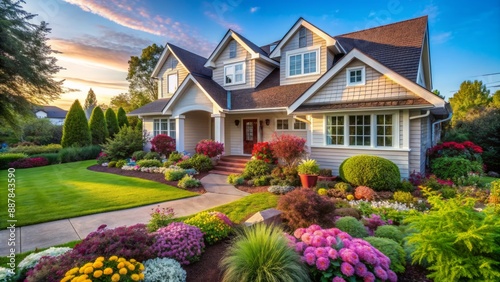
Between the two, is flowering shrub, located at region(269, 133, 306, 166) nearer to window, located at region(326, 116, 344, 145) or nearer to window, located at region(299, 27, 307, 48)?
window, located at region(326, 116, 344, 145)

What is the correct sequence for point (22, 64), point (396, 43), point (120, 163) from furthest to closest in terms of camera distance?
point (120, 163) → point (396, 43) → point (22, 64)

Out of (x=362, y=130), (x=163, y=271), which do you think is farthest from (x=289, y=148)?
(x=163, y=271)

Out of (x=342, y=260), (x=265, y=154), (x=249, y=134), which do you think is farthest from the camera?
(x=249, y=134)

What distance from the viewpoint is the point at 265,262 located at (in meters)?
2.91

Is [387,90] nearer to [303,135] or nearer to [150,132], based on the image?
[303,135]

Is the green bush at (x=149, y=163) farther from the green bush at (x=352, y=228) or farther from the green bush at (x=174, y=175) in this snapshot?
the green bush at (x=352, y=228)

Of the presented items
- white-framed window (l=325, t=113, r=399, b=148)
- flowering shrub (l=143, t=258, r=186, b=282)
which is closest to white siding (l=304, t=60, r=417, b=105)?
white-framed window (l=325, t=113, r=399, b=148)

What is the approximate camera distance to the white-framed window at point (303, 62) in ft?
42.7

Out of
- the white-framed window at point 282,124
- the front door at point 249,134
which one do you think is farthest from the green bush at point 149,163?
the white-framed window at point 282,124

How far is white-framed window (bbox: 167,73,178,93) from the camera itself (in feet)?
56.9

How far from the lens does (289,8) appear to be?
12445 millimetres

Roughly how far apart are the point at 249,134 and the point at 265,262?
12.0 m

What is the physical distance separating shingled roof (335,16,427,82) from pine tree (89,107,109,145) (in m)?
20.4

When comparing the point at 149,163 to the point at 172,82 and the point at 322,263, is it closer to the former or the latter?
the point at 172,82
